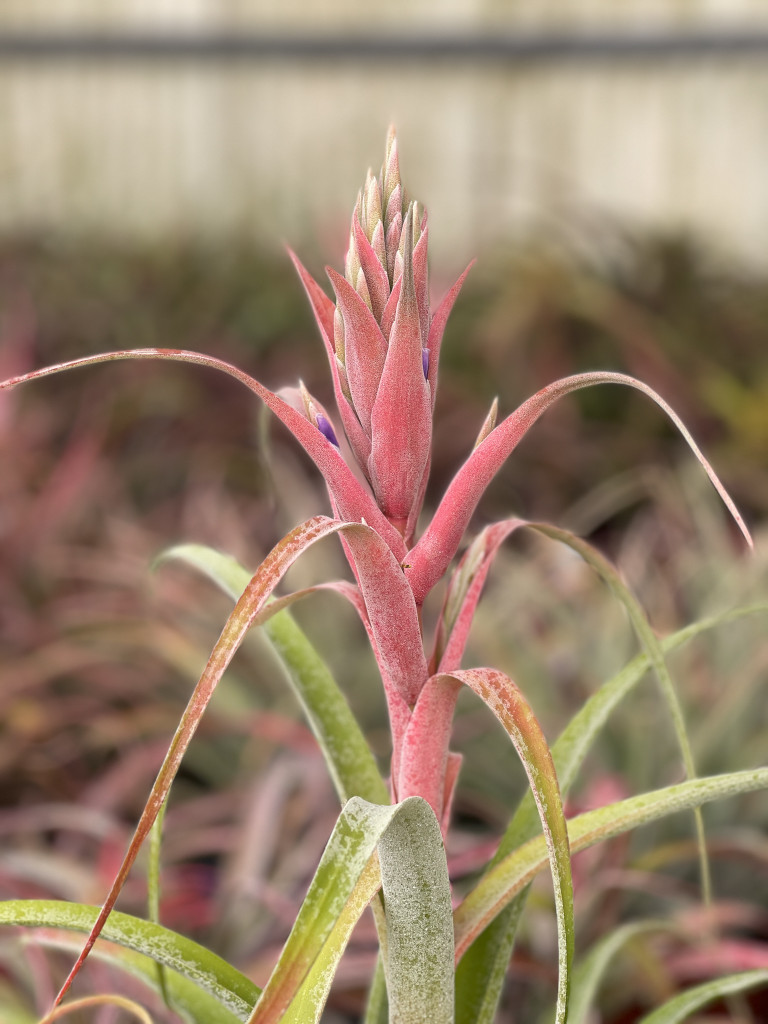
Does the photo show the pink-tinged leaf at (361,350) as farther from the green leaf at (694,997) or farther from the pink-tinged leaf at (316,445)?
the green leaf at (694,997)

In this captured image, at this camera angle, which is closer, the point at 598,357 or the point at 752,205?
the point at 598,357

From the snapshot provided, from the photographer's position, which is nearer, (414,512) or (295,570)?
(414,512)

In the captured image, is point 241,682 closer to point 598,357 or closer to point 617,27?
point 598,357

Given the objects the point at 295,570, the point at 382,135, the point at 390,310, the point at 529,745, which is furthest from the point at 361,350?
the point at 382,135

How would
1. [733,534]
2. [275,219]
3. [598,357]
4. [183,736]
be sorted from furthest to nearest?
[275,219]
[598,357]
[733,534]
[183,736]

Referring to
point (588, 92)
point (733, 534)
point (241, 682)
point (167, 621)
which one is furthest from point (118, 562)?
point (588, 92)

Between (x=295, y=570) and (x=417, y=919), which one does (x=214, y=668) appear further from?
(x=295, y=570)

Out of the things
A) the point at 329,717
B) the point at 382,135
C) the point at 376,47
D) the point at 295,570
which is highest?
the point at 376,47
